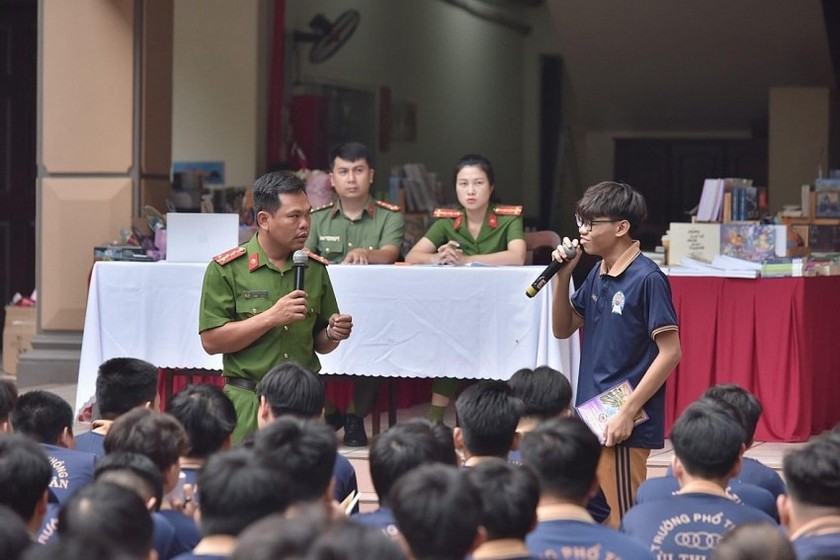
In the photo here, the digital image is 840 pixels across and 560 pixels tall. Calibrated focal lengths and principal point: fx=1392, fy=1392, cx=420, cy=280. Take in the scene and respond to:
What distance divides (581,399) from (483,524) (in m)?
1.86

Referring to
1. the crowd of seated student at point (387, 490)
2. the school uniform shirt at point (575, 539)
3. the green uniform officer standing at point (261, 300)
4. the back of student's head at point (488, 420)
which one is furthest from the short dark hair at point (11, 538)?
the green uniform officer standing at point (261, 300)

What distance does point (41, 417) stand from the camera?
14.1ft

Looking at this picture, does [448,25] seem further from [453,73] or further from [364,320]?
[364,320]

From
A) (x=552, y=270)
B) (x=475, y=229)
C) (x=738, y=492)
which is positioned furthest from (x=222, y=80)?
(x=738, y=492)

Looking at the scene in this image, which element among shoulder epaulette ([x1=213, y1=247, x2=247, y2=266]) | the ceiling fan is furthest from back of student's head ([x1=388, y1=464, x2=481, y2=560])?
the ceiling fan

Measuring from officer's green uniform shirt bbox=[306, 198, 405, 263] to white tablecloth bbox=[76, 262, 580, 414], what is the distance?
0.59 meters

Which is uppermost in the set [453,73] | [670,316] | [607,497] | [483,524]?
[453,73]

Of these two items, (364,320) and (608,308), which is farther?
(364,320)

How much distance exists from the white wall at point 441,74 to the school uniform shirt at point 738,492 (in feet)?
28.0

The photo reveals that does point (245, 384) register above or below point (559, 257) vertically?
below

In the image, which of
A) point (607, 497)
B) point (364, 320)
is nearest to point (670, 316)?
point (607, 497)

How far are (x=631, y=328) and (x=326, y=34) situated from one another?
8.54m

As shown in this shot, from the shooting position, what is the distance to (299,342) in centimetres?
490

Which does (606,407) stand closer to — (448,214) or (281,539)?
(281,539)
